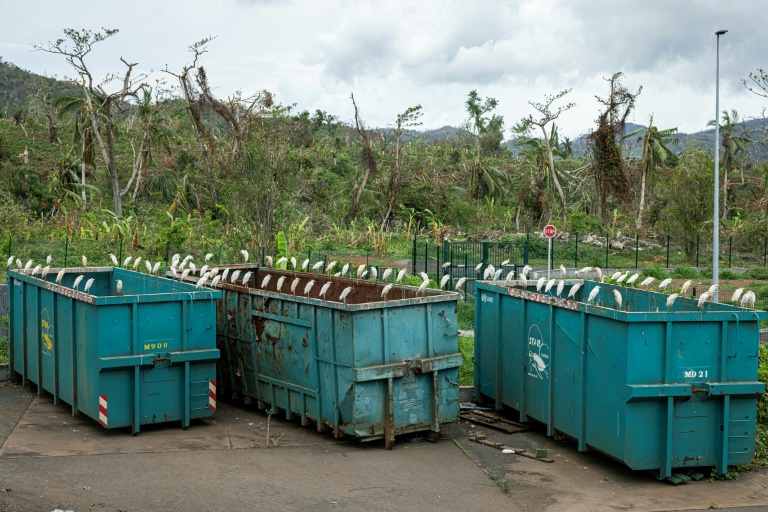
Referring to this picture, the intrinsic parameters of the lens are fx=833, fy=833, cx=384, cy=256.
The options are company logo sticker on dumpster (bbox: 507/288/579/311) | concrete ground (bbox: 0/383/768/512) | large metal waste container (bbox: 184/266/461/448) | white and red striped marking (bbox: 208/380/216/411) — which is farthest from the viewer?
white and red striped marking (bbox: 208/380/216/411)

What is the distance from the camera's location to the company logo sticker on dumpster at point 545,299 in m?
9.23

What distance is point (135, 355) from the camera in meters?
9.84

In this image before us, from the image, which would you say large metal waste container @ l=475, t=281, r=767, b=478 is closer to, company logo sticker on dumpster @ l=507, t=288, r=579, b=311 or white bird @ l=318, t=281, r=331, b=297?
company logo sticker on dumpster @ l=507, t=288, r=579, b=311

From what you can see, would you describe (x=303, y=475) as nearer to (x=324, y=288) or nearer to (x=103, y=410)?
(x=103, y=410)

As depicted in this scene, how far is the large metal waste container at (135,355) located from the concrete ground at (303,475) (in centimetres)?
33

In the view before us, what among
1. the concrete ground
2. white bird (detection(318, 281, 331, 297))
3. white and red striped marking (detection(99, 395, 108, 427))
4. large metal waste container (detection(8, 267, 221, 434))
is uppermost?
white bird (detection(318, 281, 331, 297))

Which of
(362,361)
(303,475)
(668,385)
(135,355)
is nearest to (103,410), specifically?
(135,355)

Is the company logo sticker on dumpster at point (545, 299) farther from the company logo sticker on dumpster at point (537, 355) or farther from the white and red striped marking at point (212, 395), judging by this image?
the white and red striped marking at point (212, 395)

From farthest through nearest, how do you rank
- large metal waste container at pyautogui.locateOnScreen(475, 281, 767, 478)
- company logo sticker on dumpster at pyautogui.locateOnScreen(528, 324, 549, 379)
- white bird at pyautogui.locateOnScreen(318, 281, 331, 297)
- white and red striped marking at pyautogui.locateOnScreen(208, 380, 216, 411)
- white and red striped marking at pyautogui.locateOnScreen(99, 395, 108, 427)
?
white bird at pyautogui.locateOnScreen(318, 281, 331, 297)
white and red striped marking at pyautogui.locateOnScreen(208, 380, 216, 411)
company logo sticker on dumpster at pyautogui.locateOnScreen(528, 324, 549, 379)
white and red striped marking at pyautogui.locateOnScreen(99, 395, 108, 427)
large metal waste container at pyautogui.locateOnScreen(475, 281, 767, 478)

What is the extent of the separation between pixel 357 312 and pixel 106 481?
10.1 ft

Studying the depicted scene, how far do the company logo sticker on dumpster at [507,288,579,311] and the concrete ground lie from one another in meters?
1.70

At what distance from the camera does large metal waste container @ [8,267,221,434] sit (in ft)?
32.1

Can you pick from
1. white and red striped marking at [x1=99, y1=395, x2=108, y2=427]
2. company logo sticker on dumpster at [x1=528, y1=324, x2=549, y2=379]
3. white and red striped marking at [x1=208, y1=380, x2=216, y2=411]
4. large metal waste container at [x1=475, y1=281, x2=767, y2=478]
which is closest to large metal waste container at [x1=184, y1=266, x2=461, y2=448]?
white and red striped marking at [x1=208, y1=380, x2=216, y2=411]

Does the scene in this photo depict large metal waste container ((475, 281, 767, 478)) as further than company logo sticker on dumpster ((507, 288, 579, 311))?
No
